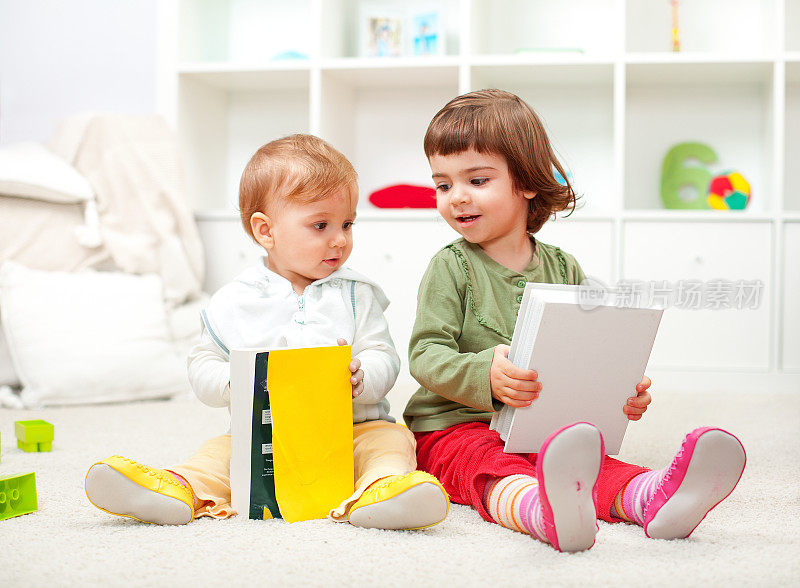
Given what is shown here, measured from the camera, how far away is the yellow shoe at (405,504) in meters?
0.81

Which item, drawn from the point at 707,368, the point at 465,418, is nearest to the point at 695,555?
the point at 465,418

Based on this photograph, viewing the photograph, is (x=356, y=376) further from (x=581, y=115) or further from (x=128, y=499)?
(x=581, y=115)

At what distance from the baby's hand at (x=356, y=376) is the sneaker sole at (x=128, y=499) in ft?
0.73

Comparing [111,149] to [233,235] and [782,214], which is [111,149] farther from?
[782,214]

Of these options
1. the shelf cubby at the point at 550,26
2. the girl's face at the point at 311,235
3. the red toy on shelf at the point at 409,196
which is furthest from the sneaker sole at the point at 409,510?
the shelf cubby at the point at 550,26

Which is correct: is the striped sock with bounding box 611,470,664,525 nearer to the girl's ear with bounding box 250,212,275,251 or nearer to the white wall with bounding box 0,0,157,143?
the girl's ear with bounding box 250,212,275,251

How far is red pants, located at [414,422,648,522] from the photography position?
0.90 m

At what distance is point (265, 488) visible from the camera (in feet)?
2.93

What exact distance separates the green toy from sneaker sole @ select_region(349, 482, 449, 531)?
1772 millimetres

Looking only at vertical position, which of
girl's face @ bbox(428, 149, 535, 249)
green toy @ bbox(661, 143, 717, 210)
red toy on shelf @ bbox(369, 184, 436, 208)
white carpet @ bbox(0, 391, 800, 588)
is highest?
green toy @ bbox(661, 143, 717, 210)

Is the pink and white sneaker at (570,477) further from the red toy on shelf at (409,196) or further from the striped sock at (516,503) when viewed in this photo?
the red toy on shelf at (409,196)

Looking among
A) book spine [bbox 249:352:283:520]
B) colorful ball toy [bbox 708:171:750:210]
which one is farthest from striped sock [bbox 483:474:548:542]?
colorful ball toy [bbox 708:171:750:210]

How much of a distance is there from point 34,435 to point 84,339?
0.54 metres

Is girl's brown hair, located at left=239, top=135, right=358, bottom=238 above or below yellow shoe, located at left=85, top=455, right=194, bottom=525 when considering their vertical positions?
above
